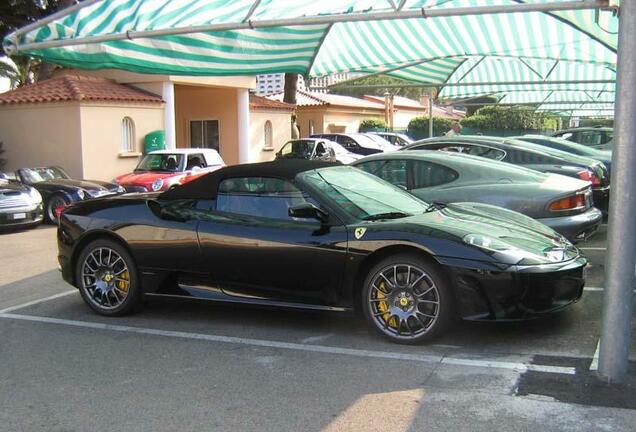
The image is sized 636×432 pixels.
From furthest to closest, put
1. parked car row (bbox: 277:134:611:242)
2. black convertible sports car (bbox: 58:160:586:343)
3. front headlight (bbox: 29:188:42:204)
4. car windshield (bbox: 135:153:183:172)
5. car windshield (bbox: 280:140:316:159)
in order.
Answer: car windshield (bbox: 280:140:316:159) < car windshield (bbox: 135:153:183:172) < front headlight (bbox: 29:188:42:204) < parked car row (bbox: 277:134:611:242) < black convertible sports car (bbox: 58:160:586:343)

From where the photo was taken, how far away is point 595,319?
5.64 m

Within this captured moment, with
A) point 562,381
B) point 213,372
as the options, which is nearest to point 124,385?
point 213,372

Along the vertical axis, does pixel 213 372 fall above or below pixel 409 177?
below

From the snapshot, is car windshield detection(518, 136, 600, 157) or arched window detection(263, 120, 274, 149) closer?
car windshield detection(518, 136, 600, 157)

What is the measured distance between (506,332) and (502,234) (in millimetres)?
802

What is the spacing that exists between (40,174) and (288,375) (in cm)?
1169

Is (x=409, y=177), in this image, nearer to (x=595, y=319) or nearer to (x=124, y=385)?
(x=595, y=319)

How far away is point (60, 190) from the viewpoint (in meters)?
13.5

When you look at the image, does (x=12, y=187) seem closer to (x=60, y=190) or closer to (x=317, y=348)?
(x=60, y=190)

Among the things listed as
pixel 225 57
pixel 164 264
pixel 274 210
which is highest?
pixel 225 57

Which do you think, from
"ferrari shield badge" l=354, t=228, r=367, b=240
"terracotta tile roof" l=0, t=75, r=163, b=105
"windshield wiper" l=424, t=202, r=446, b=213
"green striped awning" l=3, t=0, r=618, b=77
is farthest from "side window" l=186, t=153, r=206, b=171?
"ferrari shield badge" l=354, t=228, r=367, b=240

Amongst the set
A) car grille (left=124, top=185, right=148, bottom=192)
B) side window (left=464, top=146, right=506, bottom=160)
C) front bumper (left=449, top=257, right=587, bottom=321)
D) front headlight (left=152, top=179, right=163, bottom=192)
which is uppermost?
side window (left=464, top=146, right=506, bottom=160)

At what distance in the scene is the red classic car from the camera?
14.0m

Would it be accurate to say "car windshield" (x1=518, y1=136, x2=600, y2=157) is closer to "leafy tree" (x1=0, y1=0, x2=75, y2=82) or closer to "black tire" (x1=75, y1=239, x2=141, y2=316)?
"black tire" (x1=75, y1=239, x2=141, y2=316)
